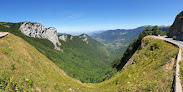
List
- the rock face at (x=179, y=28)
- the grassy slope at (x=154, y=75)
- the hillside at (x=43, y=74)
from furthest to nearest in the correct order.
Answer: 1. the rock face at (x=179, y=28)
2. the hillside at (x=43, y=74)
3. the grassy slope at (x=154, y=75)

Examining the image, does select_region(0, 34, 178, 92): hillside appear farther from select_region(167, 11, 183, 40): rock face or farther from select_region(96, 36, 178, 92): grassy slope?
select_region(167, 11, 183, 40): rock face

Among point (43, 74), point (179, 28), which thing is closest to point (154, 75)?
point (43, 74)

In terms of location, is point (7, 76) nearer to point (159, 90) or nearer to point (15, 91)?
point (15, 91)

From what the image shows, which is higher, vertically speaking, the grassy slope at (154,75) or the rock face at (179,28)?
the rock face at (179,28)

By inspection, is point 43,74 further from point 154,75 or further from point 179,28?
point 179,28

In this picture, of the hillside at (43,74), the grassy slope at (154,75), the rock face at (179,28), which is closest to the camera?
the grassy slope at (154,75)

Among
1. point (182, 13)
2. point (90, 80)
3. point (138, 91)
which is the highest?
point (182, 13)

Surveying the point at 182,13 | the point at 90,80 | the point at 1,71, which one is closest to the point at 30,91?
the point at 1,71

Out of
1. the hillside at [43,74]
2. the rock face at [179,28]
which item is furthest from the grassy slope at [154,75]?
the rock face at [179,28]

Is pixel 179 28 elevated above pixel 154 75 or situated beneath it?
elevated above

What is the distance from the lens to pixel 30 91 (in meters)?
16.1

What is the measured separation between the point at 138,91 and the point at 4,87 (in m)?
23.1

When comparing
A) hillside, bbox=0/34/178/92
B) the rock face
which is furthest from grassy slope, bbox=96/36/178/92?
the rock face

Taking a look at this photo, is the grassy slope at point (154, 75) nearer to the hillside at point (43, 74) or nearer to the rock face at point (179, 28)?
the hillside at point (43, 74)
